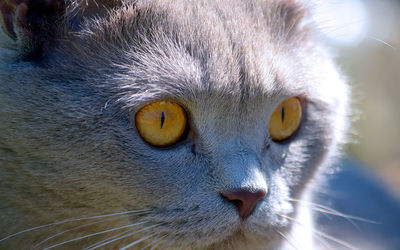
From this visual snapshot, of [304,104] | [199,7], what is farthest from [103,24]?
[304,104]

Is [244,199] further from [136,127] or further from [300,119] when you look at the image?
[300,119]

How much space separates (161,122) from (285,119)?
46cm

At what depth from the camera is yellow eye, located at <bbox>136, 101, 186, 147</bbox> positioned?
3.94 ft

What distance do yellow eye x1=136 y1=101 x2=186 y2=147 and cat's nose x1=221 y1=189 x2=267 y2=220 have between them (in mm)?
214

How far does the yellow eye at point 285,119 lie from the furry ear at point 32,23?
705 mm

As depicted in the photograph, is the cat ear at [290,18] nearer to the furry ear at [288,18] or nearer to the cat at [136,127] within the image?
the furry ear at [288,18]

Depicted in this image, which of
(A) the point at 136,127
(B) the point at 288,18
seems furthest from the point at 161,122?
(B) the point at 288,18

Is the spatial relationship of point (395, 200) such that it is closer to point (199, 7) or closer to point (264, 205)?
point (264, 205)

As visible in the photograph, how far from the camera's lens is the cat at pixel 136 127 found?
46.6 inches

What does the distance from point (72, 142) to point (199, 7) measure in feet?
1.78

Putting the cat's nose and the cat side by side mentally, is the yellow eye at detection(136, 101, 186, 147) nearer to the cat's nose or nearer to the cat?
the cat

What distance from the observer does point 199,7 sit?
4.40 ft

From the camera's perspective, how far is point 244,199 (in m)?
1.18

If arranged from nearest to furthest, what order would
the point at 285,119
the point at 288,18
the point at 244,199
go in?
the point at 244,199 → the point at 285,119 → the point at 288,18
